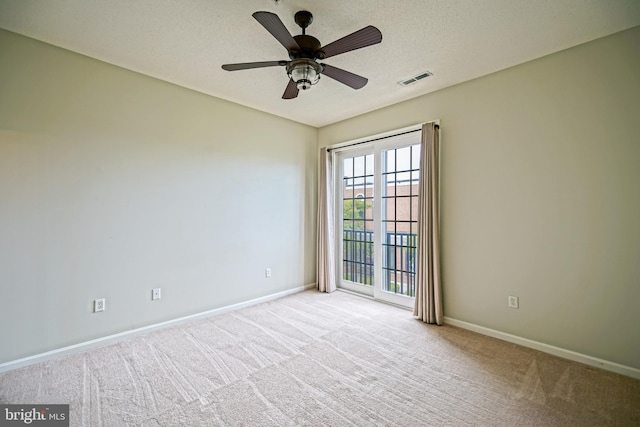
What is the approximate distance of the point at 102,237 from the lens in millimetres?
2729

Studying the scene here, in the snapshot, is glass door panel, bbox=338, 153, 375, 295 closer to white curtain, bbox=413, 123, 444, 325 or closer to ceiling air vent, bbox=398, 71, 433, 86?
white curtain, bbox=413, 123, 444, 325

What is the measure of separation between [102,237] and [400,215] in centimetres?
342

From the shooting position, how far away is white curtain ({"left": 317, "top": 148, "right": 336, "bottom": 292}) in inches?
178

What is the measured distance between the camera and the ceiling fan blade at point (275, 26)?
156 cm

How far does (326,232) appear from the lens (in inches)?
178

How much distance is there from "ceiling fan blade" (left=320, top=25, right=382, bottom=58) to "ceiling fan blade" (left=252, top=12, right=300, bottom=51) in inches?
9.1

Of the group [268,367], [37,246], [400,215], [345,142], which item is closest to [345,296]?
[400,215]

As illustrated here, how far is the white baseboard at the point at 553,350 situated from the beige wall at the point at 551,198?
45mm

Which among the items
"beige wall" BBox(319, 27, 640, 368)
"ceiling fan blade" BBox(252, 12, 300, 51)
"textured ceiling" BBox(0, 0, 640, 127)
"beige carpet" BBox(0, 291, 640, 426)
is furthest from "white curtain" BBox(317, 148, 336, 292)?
"ceiling fan blade" BBox(252, 12, 300, 51)

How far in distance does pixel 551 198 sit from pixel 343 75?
2.21 m

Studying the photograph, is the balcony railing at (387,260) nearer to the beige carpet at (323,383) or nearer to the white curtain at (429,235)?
the white curtain at (429,235)

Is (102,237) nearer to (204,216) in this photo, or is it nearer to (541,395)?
(204,216)

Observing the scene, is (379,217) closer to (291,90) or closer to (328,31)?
(291,90)

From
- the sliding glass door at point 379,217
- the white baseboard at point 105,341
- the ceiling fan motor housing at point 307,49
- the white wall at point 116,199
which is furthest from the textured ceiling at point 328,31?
the white baseboard at point 105,341
